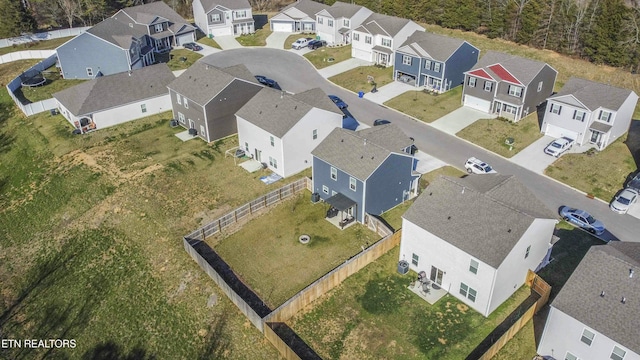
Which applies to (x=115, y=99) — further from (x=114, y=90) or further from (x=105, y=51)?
(x=105, y=51)

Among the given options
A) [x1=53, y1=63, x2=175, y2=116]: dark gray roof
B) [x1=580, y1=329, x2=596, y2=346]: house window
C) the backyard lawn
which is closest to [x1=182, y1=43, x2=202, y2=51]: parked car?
[x1=53, y1=63, x2=175, y2=116]: dark gray roof

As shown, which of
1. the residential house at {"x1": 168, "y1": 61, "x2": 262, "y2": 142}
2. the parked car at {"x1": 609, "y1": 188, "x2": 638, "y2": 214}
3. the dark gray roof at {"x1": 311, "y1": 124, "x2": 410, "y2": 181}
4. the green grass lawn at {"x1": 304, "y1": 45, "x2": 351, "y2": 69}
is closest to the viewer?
the dark gray roof at {"x1": 311, "y1": 124, "x2": 410, "y2": 181}

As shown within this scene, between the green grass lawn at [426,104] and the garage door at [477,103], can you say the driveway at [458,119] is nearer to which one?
the garage door at [477,103]

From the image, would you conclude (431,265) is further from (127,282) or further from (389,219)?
(127,282)

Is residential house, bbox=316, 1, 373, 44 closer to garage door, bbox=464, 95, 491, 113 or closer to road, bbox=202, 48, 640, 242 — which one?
road, bbox=202, 48, 640, 242

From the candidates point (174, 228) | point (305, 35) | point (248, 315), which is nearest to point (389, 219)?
point (248, 315)

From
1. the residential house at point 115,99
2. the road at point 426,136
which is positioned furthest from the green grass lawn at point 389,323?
the residential house at point 115,99

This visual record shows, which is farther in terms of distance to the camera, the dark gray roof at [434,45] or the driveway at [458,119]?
the dark gray roof at [434,45]
